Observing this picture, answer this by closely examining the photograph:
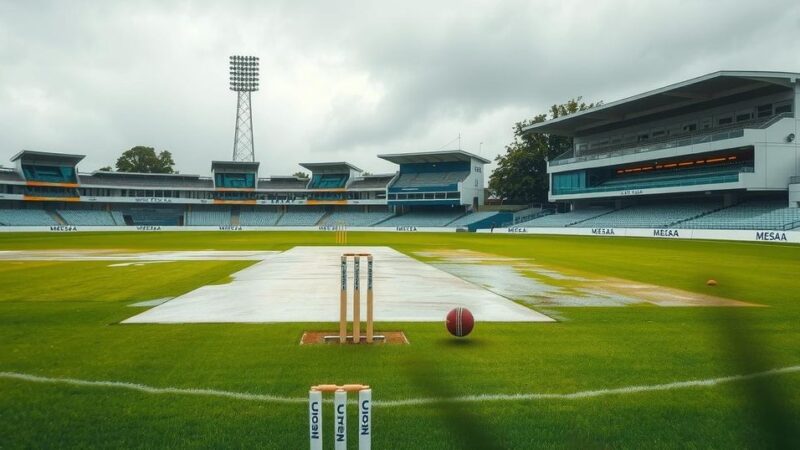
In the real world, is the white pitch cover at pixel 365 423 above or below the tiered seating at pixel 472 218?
below

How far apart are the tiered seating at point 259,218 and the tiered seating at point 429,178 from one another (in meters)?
24.6

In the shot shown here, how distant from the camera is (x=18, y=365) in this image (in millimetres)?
7293

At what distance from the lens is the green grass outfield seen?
425 centimetres

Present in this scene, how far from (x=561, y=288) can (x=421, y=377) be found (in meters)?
15.1

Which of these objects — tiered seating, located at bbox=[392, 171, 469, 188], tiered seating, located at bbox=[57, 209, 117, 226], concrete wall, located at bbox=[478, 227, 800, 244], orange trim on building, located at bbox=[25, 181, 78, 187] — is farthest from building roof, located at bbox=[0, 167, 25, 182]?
concrete wall, located at bbox=[478, 227, 800, 244]

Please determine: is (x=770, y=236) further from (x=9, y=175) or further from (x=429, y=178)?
(x=9, y=175)

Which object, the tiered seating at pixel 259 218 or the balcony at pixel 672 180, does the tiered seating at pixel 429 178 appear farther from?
the tiered seating at pixel 259 218

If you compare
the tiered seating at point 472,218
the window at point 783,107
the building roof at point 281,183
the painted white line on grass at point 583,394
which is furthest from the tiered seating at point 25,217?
the window at point 783,107

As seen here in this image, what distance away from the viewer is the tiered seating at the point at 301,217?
10404 centimetres

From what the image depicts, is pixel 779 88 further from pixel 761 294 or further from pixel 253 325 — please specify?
pixel 253 325

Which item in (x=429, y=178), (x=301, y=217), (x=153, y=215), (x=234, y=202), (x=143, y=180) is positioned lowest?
(x=301, y=217)

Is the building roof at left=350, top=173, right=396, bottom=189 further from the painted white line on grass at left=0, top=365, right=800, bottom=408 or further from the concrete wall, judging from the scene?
the painted white line on grass at left=0, top=365, right=800, bottom=408

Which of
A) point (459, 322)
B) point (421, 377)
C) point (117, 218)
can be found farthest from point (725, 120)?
point (117, 218)

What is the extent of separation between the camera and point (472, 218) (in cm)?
8912
